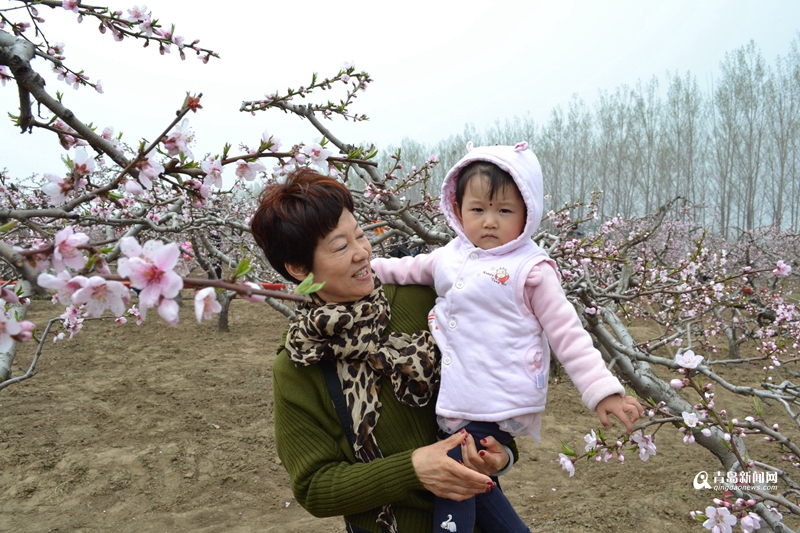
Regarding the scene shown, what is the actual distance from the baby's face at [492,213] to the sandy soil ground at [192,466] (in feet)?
8.47

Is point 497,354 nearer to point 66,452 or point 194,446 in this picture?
point 194,446

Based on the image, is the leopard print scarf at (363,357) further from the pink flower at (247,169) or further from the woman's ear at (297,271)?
the pink flower at (247,169)

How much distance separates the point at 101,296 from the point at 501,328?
928 millimetres

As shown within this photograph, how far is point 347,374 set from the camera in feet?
4.52

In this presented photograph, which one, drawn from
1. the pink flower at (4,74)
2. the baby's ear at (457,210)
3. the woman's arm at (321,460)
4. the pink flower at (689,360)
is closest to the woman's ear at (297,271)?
the woman's arm at (321,460)

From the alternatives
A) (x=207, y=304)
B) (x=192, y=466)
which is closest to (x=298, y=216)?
(x=207, y=304)

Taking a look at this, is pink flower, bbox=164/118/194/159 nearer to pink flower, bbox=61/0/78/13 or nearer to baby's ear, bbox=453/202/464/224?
baby's ear, bbox=453/202/464/224

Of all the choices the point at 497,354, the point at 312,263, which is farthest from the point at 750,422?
the point at 312,263

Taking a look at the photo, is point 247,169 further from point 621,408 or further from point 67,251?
point 621,408

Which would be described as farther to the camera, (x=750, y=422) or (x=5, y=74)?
(x=5, y=74)

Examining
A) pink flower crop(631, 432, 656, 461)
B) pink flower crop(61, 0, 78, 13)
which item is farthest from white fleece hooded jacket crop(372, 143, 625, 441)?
pink flower crop(61, 0, 78, 13)

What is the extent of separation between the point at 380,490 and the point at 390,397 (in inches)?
9.4

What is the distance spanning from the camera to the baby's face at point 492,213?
1.44 meters

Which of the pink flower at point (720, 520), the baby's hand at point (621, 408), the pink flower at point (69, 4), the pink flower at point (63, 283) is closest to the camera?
the pink flower at point (63, 283)
